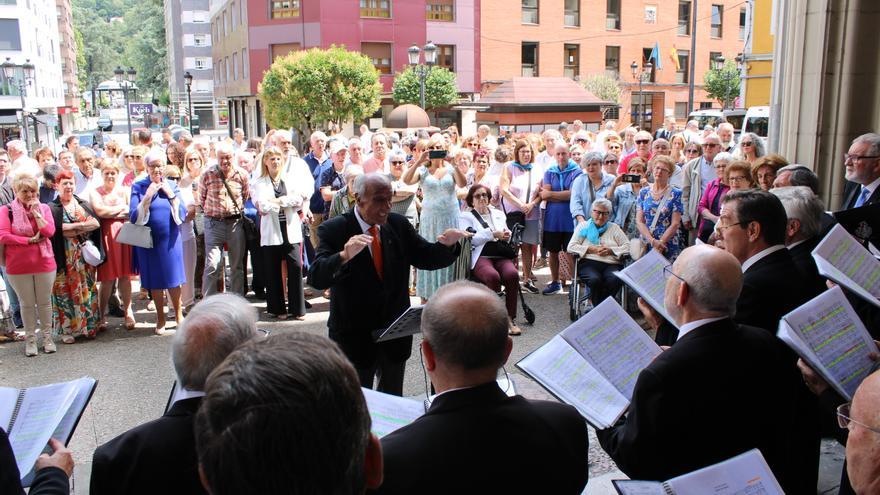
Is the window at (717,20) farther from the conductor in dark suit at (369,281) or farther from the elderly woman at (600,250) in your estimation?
the conductor in dark suit at (369,281)

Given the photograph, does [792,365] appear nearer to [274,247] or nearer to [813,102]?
[813,102]

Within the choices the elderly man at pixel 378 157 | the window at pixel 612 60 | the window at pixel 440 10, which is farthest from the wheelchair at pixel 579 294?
the window at pixel 612 60

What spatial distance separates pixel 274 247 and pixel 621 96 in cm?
3660

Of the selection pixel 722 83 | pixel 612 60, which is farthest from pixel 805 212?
pixel 612 60

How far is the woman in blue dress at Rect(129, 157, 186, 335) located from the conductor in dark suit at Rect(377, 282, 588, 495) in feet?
18.1

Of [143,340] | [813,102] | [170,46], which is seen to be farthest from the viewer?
[170,46]

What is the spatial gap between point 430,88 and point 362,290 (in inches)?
1130

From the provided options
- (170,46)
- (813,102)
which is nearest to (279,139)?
(813,102)

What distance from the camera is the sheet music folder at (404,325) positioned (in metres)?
3.74

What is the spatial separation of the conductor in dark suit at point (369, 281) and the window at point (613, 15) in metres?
39.4

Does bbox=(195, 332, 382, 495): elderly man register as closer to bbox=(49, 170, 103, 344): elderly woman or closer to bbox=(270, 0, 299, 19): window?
bbox=(49, 170, 103, 344): elderly woman

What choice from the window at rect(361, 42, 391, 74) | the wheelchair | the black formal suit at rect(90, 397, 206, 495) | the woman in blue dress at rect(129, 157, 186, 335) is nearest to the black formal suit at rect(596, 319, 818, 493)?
the black formal suit at rect(90, 397, 206, 495)

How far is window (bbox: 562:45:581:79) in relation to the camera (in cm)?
3969

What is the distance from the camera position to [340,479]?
4.14ft
